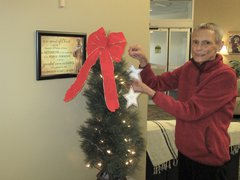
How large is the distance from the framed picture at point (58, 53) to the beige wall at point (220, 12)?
6844 millimetres

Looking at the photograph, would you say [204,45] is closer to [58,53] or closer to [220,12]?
[58,53]

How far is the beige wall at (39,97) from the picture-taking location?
5.56ft

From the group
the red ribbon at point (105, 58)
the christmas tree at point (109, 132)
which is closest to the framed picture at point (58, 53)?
the christmas tree at point (109, 132)

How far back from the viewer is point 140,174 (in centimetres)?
250

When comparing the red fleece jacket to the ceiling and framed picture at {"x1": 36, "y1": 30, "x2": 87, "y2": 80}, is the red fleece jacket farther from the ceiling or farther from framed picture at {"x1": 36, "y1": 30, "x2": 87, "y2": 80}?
the ceiling

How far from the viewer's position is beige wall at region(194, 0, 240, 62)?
831cm

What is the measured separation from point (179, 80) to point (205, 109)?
374 mm

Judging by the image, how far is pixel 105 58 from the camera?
5.19 ft

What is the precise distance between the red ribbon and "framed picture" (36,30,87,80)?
32 centimetres

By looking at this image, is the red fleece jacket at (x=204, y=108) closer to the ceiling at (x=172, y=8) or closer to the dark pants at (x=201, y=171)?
the dark pants at (x=201, y=171)

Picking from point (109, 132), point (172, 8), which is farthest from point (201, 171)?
point (172, 8)

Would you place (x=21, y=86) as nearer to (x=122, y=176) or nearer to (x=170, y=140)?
(x=122, y=176)

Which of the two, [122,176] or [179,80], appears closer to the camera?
[122,176]

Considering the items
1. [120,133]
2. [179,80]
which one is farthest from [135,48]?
[120,133]
